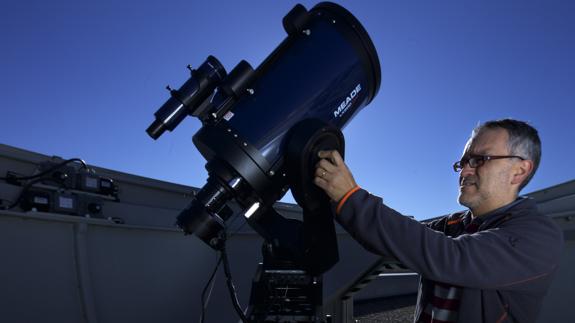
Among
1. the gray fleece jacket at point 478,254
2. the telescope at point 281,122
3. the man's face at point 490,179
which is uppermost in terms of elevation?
the telescope at point 281,122

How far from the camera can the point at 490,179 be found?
4.55ft

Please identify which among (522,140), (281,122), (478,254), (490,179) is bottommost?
(478,254)

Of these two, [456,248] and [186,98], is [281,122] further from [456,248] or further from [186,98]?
[456,248]

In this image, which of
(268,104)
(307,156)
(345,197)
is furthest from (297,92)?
(345,197)

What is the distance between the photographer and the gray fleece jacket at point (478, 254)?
107cm

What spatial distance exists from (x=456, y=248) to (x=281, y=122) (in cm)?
76

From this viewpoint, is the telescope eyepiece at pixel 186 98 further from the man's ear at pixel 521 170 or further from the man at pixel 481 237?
the man's ear at pixel 521 170

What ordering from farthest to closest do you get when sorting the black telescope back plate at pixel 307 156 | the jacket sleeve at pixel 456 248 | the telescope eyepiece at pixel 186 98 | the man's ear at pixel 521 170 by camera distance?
1. the telescope eyepiece at pixel 186 98
2. the man's ear at pixel 521 170
3. the black telescope back plate at pixel 307 156
4. the jacket sleeve at pixel 456 248

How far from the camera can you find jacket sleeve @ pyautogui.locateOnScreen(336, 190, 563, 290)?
1064mm

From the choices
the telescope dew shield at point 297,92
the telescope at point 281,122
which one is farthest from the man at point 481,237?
the telescope dew shield at point 297,92

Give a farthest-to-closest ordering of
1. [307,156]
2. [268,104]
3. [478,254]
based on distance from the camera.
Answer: [268,104]
[307,156]
[478,254]

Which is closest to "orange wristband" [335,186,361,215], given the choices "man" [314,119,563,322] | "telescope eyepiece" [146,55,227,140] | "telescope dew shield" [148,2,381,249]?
"man" [314,119,563,322]

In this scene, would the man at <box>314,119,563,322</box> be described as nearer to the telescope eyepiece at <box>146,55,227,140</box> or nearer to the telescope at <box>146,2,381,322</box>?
the telescope at <box>146,2,381,322</box>

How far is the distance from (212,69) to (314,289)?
40.8 inches
